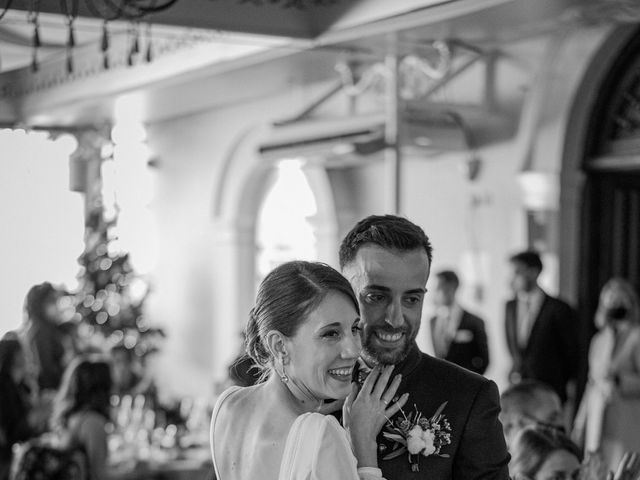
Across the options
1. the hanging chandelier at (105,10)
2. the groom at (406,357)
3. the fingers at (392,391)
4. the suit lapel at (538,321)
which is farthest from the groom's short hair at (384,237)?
the suit lapel at (538,321)

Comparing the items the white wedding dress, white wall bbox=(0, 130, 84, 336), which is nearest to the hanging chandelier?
white wall bbox=(0, 130, 84, 336)

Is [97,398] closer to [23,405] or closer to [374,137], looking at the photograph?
[23,405]

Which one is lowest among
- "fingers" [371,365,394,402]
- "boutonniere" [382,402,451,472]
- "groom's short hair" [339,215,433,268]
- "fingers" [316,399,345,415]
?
"boutonniere" [382,402,451,472]

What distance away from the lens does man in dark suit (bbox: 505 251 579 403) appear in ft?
24.2

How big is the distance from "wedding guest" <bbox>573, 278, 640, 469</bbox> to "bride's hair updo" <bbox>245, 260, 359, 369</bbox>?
16.2 feet

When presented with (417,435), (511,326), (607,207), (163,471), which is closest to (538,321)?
(511,326)

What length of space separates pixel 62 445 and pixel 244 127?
6352 millimetres

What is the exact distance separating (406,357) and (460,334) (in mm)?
5226

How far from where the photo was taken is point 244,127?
11719mm

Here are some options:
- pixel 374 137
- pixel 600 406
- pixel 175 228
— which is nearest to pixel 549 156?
pixel 374 137

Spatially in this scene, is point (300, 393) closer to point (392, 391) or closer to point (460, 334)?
point (392, 391)

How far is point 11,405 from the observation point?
657 cm

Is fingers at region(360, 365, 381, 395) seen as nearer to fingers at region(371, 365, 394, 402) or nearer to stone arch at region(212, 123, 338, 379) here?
fingers at region(371, 365, 394, 402)

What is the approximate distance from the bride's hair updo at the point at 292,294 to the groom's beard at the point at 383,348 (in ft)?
0.40
